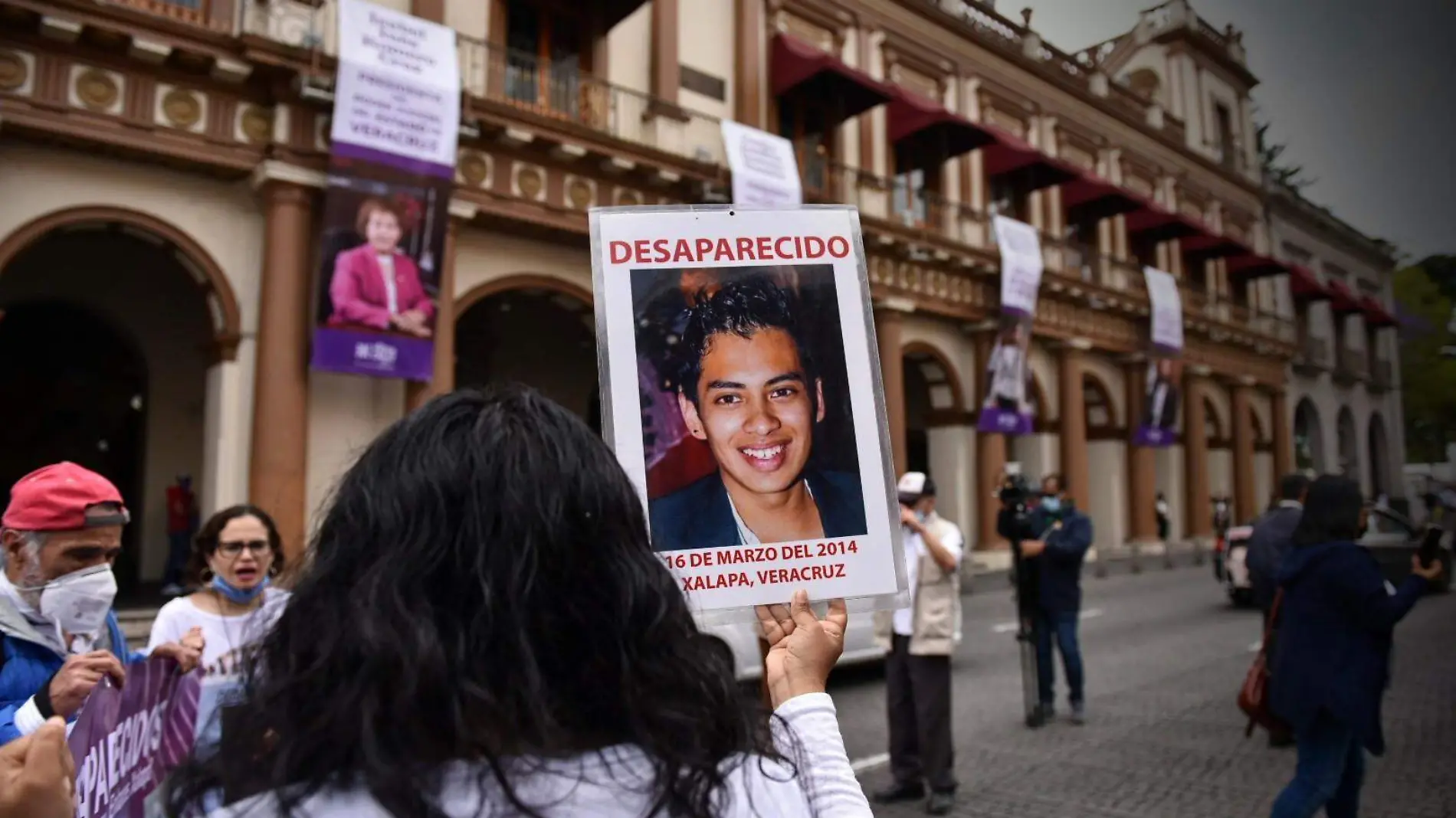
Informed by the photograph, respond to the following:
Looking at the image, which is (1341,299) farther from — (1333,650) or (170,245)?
(170,245)

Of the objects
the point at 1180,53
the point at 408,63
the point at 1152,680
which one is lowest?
the point at 1152,680

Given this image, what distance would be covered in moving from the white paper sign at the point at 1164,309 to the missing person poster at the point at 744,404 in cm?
2338

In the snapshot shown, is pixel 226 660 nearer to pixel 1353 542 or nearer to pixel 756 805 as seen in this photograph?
pixel 756 805

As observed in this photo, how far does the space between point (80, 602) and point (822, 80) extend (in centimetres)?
1541

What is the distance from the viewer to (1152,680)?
8961 millimetres

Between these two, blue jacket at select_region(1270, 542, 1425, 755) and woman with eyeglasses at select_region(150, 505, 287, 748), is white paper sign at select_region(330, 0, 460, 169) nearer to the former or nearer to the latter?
woman with eyeglasses at select_region(150, 505, 287, 748)

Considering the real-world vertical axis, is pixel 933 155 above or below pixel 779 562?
above

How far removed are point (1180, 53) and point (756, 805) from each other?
107 ft

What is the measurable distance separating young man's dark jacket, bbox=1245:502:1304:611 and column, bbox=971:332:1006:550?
1245 centimetres

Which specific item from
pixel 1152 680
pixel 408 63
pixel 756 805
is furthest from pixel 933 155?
pixel 756 805

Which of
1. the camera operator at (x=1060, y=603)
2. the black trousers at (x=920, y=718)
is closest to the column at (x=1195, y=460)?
the camera operator at (x=1060, y=603)

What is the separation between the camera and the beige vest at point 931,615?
5535 mm

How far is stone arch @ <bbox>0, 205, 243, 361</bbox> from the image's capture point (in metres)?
9.46

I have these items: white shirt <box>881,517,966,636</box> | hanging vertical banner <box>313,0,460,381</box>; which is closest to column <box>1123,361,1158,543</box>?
hanging vertical banner <box>313,0,460,381</box>
